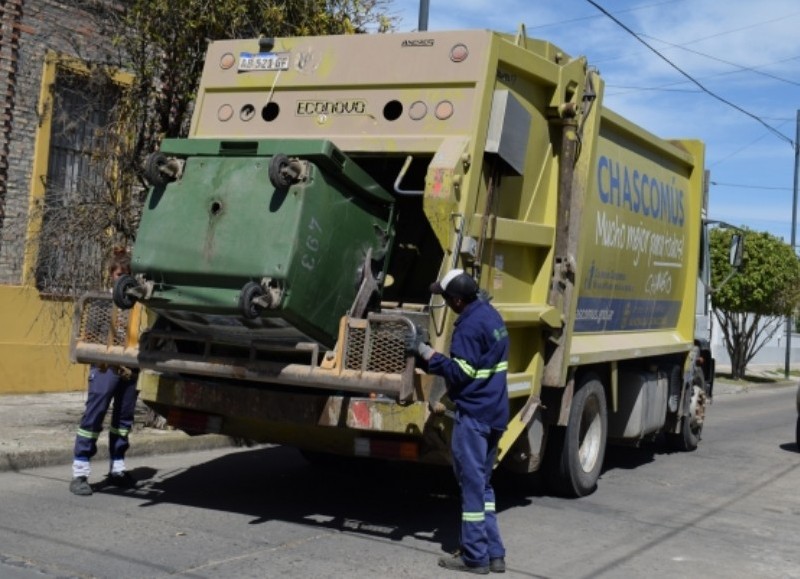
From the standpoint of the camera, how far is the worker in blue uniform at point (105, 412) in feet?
23.7

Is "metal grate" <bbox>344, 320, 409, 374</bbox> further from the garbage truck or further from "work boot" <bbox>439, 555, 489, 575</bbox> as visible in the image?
"work boot" <bbox>439, 555, 489, 575</bbox>

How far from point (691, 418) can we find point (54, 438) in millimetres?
6937

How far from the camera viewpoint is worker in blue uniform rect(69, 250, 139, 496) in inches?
284

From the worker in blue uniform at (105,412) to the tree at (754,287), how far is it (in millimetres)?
19757

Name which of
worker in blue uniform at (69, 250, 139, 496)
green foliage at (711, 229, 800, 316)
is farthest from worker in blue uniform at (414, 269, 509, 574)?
green foliage at (711, 229, 800, 316)

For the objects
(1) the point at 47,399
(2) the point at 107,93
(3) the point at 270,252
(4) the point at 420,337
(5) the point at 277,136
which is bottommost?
(1) the point at 47,399

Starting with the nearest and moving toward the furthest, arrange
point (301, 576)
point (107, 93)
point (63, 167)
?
point (301, 576) → point (107, 93) → point (63, 167)

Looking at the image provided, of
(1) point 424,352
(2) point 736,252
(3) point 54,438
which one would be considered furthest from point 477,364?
(2) point 736,252

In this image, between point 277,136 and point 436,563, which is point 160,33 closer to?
point 277,136

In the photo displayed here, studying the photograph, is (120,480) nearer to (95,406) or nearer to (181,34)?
(95,406)

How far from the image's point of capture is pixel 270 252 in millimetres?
5695

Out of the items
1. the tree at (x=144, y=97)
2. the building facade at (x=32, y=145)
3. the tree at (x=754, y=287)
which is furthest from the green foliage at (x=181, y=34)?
the tree at (x=754, y=287)

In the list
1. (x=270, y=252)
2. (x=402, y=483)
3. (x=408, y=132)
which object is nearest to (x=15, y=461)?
(x=402, y=483)

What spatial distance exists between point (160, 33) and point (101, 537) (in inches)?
201
